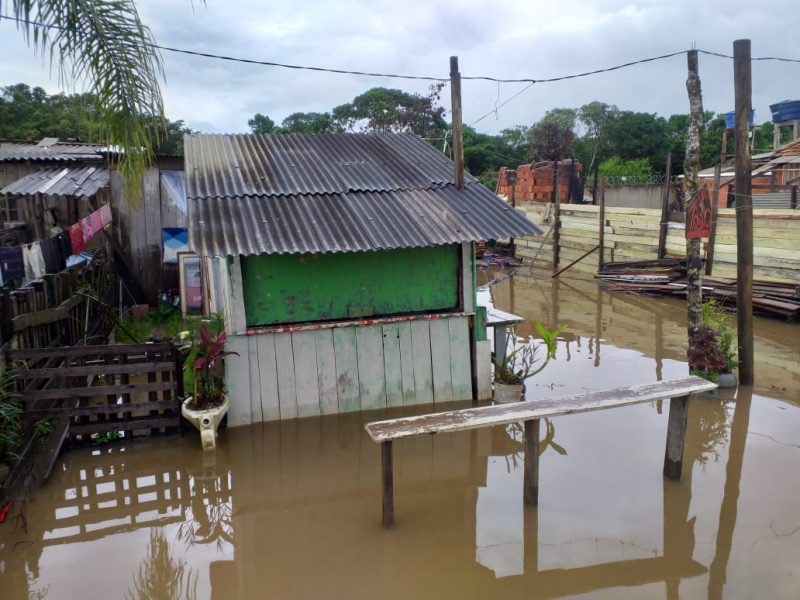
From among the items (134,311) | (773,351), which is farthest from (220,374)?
A: (773,351)

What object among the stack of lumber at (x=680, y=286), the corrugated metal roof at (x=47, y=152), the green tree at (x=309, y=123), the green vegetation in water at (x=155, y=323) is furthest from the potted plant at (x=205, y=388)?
the green tree at (x=309, y=123)

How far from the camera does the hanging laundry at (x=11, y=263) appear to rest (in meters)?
7.59

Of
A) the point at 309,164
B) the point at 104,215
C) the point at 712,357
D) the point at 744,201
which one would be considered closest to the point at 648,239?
the point at 744,201

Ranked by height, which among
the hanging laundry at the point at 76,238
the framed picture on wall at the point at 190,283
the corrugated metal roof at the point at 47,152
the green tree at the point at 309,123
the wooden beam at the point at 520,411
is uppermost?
the green tree at the point at 309,123

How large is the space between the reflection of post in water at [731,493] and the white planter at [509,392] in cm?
253

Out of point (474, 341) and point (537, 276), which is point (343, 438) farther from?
point (537, 276)

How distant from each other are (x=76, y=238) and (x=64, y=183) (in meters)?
2.31

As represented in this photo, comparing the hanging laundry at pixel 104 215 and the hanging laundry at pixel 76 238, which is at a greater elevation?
the hanging laundry at pixel 104 215

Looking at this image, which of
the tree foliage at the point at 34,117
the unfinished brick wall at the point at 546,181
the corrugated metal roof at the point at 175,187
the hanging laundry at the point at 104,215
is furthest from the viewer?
the unfinished brick wall at the point at 546,181

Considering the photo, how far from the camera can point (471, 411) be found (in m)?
5.98

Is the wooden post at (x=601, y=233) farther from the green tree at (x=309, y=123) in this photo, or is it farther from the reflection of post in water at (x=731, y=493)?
the green tree at (x=309, y=123)

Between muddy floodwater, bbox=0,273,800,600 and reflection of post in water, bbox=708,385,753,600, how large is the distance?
0.02 metres

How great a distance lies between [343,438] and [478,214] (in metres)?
3.33

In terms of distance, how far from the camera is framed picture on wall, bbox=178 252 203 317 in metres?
12.6
